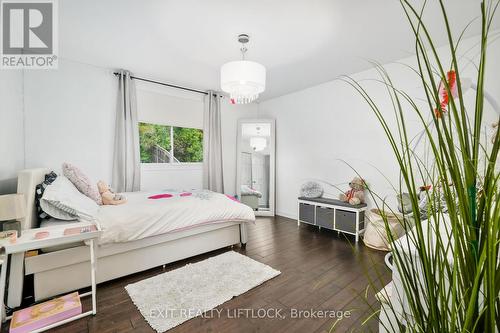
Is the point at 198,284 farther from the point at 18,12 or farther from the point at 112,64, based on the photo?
the point at 112,64

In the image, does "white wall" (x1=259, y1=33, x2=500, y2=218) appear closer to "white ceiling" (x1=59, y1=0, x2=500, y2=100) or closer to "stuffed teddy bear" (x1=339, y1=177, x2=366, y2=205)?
"stuffed teddy bear" (x1=339, y1=177, x2=366, y2=205)

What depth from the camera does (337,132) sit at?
392 cm

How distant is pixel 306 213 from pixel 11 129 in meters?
4.06

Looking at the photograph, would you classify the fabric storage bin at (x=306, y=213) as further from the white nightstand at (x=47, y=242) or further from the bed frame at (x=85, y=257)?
the white nightstand at (x=47, y=242)

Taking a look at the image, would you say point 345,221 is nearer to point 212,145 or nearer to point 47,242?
point 212,145

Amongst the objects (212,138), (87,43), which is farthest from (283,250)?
(87,43)

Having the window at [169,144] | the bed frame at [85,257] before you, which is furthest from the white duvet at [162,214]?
the window at [169,144]

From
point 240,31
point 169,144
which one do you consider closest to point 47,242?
point 240,31

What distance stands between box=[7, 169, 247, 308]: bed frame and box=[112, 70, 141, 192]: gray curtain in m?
1.08

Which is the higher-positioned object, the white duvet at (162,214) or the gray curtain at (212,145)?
the gray curtain at (212,145)

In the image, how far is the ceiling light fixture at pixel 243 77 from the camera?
7.57 feet

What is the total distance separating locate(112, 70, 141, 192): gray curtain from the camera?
3.50 meters

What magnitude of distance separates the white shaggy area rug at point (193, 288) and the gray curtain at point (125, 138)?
1851mm

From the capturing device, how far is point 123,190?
11.5ft
